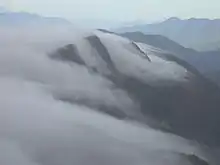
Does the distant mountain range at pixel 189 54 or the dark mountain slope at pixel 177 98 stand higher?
the distant mountain range at pixel 189 54

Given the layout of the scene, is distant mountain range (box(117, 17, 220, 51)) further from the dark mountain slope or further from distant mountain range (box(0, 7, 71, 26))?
distant mountain range (box(0, 7, 71, 26))

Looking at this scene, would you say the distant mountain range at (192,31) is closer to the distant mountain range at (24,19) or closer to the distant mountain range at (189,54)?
the distant mountain range at (189,54)

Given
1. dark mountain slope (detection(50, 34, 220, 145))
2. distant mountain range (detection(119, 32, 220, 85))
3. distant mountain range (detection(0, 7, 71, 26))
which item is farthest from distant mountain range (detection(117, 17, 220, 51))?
distant mountain range (detection(0, 7, 71, 26))

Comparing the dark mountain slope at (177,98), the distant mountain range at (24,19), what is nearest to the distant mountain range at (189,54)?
the dark mountain slope at (177,98)

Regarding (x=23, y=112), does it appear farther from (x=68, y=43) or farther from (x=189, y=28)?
(x=189, y=28)

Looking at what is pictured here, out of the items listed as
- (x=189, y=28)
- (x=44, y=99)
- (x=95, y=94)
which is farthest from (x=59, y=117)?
(x=189, y=28)

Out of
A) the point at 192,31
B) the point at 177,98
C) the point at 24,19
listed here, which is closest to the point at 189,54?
the point at 192,31
